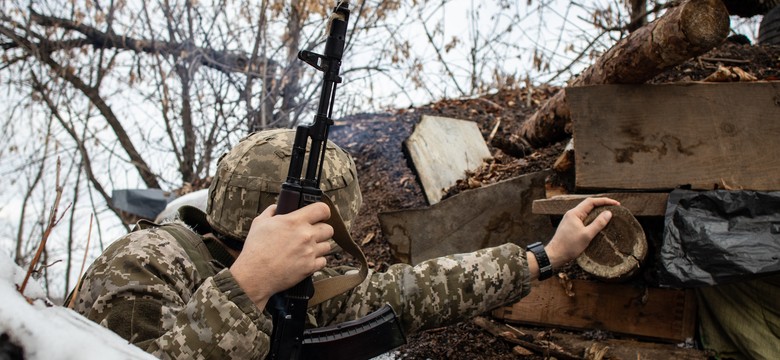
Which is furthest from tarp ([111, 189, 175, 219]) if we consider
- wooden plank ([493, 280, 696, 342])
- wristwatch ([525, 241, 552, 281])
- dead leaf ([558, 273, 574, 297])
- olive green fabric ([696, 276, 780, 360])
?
olive green fabric ([696, 276, 780, 360])

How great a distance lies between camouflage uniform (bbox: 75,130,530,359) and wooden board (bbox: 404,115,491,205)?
2.10 meters

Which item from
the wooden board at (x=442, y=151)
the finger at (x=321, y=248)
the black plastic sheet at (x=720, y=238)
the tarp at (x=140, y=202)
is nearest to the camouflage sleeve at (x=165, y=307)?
the finger at (x=321, y=248)

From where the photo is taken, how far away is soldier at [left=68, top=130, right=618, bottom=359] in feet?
6.13

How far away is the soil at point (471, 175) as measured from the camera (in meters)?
3.66

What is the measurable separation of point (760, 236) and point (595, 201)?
73 centimetres

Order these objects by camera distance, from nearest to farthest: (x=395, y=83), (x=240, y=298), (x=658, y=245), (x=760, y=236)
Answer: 1. (x=240, y=298)
2. (x=760, y=236)
3. (x=658, y=245)
4. (x=395, y=83)

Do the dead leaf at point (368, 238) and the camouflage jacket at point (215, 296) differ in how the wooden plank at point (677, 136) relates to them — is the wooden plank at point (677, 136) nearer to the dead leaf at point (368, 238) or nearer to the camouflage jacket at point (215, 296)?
the camouflage jacket at point (215, 296)

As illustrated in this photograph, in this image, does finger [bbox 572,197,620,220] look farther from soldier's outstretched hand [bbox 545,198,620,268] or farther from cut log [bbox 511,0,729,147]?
cut log [bbox 511,0,729,147]

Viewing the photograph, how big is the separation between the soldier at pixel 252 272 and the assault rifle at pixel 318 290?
0.26 feet

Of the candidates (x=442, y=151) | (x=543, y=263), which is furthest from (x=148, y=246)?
(x=442, y=151)

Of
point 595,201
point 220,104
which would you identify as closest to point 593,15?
Answer: point 220,104

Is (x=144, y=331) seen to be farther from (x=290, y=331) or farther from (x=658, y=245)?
(x=658, y=245)

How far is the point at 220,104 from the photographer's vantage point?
8742 millimetres

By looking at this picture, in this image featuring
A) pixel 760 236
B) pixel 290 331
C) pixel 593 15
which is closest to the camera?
pixel 290 331
